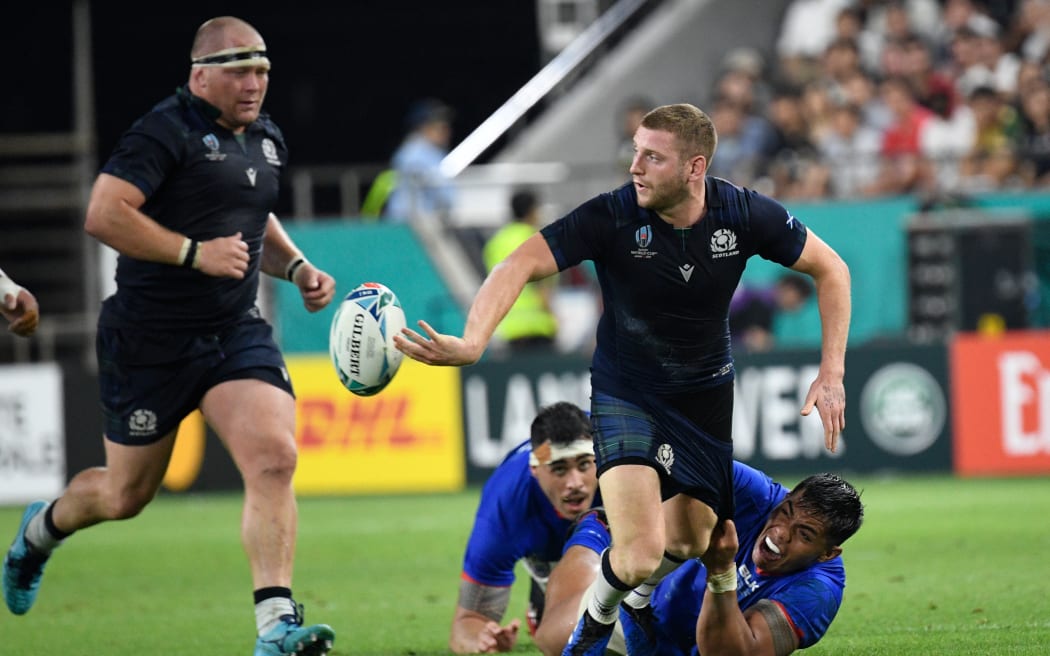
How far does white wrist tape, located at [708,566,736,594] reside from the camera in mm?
6359

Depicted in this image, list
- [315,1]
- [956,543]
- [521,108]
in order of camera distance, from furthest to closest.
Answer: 1. [315,1]
2. [521,108]
3. [956,543]

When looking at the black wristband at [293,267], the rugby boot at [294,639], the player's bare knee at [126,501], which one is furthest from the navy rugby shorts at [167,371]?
the rugby boot at [294,639]

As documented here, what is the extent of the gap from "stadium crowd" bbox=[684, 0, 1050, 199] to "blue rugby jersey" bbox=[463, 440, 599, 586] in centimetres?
979

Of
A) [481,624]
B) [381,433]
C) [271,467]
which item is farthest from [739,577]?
[381,433]

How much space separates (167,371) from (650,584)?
7.21 feet

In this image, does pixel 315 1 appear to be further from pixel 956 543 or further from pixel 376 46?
pixel 956 543

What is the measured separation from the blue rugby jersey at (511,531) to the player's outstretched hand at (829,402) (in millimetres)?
1612

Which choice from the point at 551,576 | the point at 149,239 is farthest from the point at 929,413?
the point at 149,239

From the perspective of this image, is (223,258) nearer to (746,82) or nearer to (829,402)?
(829,402)

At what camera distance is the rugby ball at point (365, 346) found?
6844mm

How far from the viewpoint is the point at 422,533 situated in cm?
1283

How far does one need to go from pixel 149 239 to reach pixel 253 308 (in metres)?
0.73

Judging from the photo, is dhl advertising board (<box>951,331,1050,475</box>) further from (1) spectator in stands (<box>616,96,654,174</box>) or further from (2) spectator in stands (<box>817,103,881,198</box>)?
(1) spectator in stands (<box>616,96,654,174</box>)

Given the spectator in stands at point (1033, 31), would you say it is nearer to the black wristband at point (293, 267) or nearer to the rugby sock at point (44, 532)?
the black wristband at point (293, 267)
